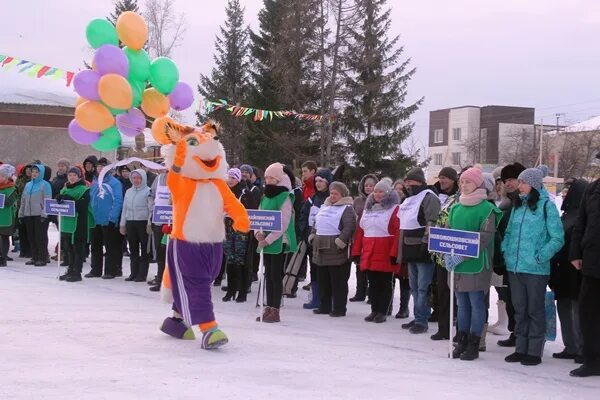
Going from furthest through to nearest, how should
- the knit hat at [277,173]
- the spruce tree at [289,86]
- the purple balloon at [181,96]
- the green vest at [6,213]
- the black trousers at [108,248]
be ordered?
the spruce tree at [289,86] → the green vest at [6,213] → the black trousers at [108,248] → the knit hat at [277,173] → the purple balloon at [181,96]

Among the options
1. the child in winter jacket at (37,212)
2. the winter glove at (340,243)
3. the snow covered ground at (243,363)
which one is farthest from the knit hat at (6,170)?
the winter glove at (340,243)

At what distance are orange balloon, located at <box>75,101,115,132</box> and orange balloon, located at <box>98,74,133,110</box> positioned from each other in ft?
0.45

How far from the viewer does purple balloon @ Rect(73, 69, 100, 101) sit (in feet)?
25.8

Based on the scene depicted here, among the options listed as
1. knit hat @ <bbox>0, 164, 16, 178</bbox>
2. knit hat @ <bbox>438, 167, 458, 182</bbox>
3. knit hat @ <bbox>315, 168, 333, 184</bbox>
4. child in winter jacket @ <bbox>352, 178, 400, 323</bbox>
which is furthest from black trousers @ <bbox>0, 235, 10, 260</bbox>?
knit hat @ <bbox>438, 167, 458, 182</bbox>

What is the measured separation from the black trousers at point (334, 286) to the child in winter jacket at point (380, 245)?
360mm

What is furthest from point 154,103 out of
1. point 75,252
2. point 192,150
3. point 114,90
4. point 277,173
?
point 75,252

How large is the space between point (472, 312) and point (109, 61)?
4880 millimetres

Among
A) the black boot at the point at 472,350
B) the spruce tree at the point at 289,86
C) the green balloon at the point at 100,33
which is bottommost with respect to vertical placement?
the black boot at the point at 472,350

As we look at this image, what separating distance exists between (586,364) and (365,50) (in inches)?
1036

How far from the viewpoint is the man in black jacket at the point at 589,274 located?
6891mm

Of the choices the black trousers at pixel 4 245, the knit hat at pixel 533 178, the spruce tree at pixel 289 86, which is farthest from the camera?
the spruce tree at pixel 289 86

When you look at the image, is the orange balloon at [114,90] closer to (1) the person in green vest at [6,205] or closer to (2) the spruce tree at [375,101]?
(1) the person in green vest at [6,205]

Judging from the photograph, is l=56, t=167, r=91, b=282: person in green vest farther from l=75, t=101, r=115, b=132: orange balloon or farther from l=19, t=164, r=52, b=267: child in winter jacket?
l=75, t=101, r=115, b=132: orange balloon

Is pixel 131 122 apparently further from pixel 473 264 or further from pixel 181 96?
pixel 473 264
